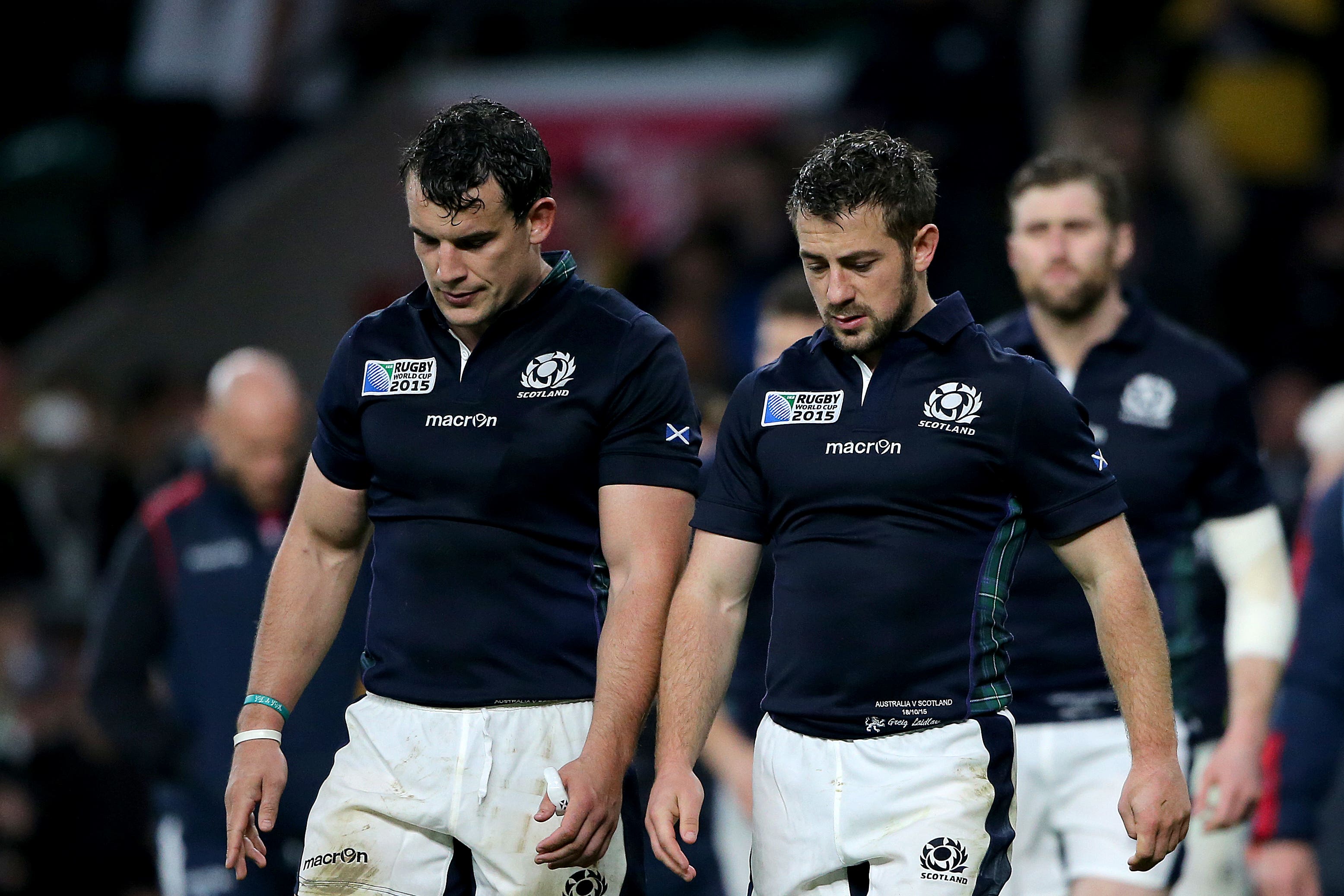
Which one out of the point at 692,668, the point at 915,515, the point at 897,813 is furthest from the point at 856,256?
the point at 897,813

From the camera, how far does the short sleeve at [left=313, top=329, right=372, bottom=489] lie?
15.7 feet

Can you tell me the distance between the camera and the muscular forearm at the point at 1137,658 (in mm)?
4301

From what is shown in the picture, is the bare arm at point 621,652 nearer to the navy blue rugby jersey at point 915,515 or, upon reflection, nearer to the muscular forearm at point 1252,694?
the navy blue rugby jersey at point 915,515

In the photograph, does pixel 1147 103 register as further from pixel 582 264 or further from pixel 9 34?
pixel 9 34

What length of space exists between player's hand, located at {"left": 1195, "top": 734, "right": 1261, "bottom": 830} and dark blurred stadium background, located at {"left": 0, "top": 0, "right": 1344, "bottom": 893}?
287 centimetres

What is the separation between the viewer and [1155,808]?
4.20 meters

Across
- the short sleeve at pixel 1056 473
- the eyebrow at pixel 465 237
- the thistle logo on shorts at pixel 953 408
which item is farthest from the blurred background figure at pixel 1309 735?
the eyebrow at pixel 465 237

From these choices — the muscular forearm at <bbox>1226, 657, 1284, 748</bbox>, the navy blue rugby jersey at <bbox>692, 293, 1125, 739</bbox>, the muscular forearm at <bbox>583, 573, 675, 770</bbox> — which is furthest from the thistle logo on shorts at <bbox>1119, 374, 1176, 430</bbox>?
the muscular forearm at <bbox>583, 573, 675, 770</bbox>

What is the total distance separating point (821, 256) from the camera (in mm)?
4441

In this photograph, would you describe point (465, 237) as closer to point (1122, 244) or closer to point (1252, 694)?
point (1122, 244)

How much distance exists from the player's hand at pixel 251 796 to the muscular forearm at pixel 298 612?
110 mm

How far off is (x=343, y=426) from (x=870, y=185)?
139cm

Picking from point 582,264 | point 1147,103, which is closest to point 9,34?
point 582,264

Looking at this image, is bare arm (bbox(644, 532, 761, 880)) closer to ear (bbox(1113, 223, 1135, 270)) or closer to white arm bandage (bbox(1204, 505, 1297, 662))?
white arm bandage (bbox(1204, 505, 1297, 662))
